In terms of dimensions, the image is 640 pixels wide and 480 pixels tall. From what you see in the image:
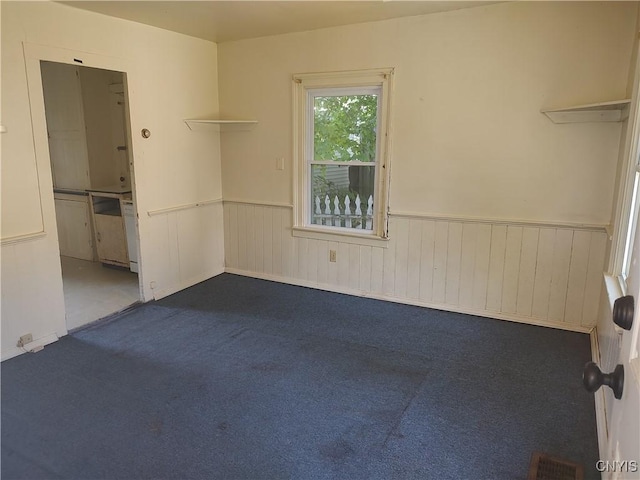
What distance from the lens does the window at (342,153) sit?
3967 mm

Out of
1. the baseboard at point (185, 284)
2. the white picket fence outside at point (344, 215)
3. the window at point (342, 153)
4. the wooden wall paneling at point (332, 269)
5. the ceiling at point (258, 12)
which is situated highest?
the ceiling at point (258, 12)

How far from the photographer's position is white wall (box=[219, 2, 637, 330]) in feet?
10.4

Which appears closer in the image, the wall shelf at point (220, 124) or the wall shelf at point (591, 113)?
the wall shelf at point (591, 113)

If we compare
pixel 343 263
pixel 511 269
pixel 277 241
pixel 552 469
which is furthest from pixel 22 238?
pixel 511 269

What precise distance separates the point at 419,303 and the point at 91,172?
401 cm

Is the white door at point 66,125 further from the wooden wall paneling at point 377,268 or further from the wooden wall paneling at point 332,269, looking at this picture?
the wooden wall paneling at point 377,268

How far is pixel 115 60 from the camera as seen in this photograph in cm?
356

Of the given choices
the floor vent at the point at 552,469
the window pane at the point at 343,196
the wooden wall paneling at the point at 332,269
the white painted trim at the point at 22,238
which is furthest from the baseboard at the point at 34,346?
the floor vent at the point at 552,469

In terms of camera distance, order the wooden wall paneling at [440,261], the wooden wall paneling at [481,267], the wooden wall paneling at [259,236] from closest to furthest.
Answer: the wooden wall paneling at [481,267] → the wooden wall paneling at [440,261] → the wooden wall paneling at [259,236]

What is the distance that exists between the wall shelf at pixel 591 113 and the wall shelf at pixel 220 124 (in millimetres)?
2691

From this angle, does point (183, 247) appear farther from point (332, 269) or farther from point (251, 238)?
point (332, 269)

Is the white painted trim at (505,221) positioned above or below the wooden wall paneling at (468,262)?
above

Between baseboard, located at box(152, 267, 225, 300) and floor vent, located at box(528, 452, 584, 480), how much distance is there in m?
3.32

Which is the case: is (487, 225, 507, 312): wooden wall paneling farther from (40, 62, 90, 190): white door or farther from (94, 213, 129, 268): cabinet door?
(40, 62, 90, 190): white door
